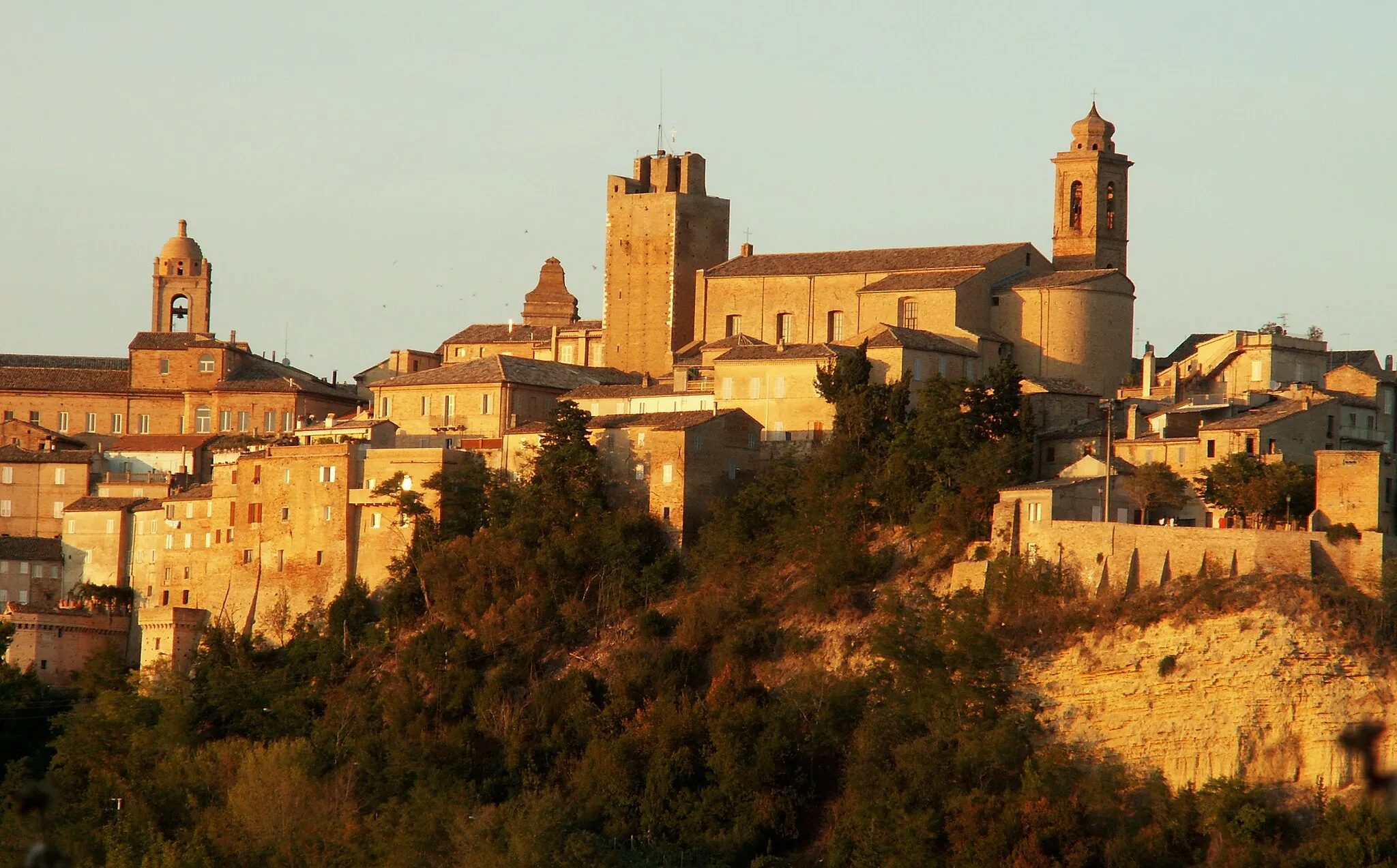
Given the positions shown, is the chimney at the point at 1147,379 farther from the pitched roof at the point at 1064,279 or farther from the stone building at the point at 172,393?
the stone building at the point at 172,393

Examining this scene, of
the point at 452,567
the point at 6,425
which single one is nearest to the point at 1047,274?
the point at 452,567

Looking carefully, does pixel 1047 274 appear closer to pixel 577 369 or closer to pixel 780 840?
pixel 577 369

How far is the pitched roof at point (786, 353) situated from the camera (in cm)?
4572

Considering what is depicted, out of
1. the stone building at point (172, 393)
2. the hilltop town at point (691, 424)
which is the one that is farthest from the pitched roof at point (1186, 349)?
the stone building at point (172, 393)

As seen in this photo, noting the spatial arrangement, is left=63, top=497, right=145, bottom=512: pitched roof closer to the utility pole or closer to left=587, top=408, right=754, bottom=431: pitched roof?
left=587, top=408, right=754, bottom=431: pitched roof

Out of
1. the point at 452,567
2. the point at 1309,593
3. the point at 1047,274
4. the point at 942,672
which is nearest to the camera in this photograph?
the point at 1309,593

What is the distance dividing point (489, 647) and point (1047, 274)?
56.9 ft

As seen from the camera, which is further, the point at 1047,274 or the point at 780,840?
the point at 1047,274

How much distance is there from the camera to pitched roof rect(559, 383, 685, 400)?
4847 cm

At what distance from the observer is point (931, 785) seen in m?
35.5

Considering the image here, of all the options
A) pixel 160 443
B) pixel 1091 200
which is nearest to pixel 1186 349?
pixel 1091 200

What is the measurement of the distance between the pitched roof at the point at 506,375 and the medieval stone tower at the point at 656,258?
3134 millimetres

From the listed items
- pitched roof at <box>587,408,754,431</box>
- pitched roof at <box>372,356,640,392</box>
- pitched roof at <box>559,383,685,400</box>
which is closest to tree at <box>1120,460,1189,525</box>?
pitched roof at <box>587,408,754,431</box>

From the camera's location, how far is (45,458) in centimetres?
5628
